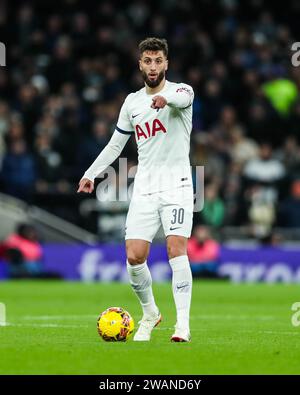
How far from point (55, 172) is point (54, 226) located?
1111 millimetres

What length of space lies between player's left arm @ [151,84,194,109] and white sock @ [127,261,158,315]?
147 centimetres

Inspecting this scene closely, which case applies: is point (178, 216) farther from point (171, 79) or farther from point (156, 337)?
point (171, 79)

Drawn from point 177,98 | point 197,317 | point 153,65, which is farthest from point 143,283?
point 197,317

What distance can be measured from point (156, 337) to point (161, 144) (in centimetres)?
185

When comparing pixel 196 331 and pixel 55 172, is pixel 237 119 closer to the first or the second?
pixel 55 172

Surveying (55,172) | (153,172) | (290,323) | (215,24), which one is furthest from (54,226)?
(153,172)

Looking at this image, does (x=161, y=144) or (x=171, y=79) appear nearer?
(x=161, y=144)

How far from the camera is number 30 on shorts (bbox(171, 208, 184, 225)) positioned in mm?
10188

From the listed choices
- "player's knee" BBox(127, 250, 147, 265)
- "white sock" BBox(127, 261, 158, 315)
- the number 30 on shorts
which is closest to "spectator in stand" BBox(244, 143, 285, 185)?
"white sock" BBox(127, 261, 158, 315)

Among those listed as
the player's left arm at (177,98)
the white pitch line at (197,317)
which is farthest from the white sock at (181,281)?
the white pitch line at (197,317)

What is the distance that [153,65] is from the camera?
1020cm

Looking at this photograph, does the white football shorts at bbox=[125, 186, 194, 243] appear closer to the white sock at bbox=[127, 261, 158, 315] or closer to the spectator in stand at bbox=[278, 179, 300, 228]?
the white sock at bbox=[127, 261, 158, 315]
